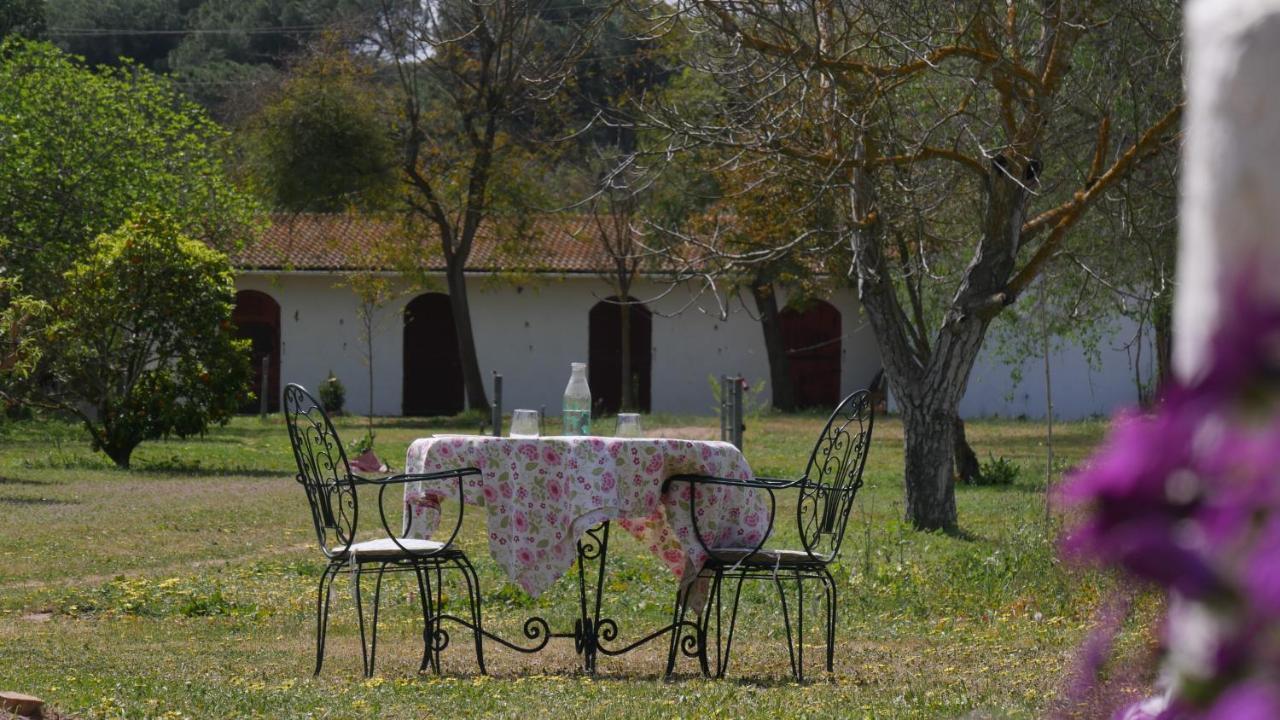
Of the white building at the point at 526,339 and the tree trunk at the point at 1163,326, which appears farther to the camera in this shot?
the white building at the point at 526,339

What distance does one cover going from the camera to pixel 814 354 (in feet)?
113

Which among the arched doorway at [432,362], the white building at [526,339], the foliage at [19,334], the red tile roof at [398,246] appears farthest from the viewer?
the arched doorway at [432,362]

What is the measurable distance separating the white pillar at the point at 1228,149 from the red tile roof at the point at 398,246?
30.3 m

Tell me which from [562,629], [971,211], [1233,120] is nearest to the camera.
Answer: [1233,120]

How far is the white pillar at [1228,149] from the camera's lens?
89 centimetres

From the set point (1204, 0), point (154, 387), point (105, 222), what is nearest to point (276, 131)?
point (105, 222)

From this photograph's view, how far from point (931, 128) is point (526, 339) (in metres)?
26.3

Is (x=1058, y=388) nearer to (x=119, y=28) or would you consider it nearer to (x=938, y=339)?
(x=938, y=339)

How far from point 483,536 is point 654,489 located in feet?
22.7

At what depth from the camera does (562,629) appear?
25.8 feet

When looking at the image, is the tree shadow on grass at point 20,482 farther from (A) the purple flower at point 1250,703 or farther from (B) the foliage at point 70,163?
(A) the purple flower at point 1250,703

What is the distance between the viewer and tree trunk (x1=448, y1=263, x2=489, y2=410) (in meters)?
31.3

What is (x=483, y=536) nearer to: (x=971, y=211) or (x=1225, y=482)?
(x=971, y=211)

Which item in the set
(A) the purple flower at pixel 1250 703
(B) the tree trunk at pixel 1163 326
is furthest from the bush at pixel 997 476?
(A) the purple flower at pixel 1250 703
